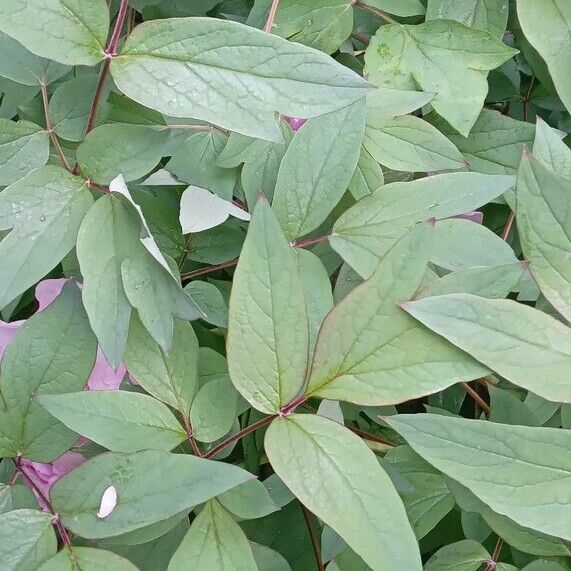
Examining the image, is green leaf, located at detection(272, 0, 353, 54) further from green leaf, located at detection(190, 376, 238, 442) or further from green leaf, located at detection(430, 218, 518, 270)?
green leaf, located at detection(190, 376, 238, 442)

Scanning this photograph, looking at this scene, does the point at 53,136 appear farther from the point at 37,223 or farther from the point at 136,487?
the point at 136,487

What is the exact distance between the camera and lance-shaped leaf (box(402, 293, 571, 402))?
1.41ft

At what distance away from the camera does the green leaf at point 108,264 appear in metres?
0.46

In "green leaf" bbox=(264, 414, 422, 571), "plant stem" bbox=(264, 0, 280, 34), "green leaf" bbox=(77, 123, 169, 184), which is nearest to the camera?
"green leaf" bbox=(264, 414, 422, 571)

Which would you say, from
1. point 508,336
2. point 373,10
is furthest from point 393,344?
point 373,10

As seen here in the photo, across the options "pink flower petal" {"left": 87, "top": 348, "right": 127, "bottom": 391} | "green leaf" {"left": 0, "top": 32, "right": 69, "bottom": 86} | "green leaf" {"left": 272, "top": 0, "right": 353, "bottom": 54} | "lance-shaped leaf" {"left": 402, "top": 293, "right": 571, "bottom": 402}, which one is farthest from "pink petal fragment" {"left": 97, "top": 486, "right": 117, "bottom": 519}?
"green leaf" {"left": 272, "top": 0, "right": 353, "bottom": 54}

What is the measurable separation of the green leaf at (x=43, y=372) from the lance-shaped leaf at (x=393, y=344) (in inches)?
7.1

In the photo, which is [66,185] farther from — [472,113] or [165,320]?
[472,113]

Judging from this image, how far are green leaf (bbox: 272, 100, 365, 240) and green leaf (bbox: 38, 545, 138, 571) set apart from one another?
262 mm

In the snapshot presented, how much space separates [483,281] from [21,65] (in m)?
0.40

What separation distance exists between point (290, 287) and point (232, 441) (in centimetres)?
13

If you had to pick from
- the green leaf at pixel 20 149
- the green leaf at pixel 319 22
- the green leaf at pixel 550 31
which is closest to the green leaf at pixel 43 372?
the green leaf at pixel 20 149

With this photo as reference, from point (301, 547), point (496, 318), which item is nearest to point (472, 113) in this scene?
point (496, 318)

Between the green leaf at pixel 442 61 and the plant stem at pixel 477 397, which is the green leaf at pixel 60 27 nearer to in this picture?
the green leaf at pixel 442 61
